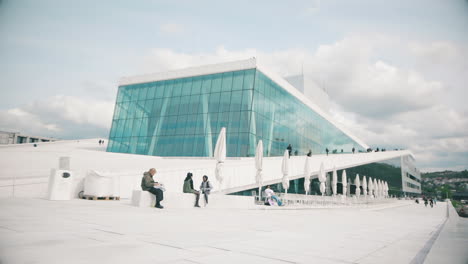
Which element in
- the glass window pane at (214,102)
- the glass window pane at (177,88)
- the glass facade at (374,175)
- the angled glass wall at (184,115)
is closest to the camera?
the angled glass wall at (184,115)

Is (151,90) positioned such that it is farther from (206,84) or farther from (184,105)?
(206,84)

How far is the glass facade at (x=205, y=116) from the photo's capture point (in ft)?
111

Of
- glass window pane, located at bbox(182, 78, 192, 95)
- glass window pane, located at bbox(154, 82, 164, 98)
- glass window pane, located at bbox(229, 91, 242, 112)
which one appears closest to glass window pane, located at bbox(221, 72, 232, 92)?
glass window pane, located at bbox(229, 91, 242, 112)

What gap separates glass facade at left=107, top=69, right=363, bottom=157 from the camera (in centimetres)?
3397

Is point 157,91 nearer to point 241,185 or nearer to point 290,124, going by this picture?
point 290,124

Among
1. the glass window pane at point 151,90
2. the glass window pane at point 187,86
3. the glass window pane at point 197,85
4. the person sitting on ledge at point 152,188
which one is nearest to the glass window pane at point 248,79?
the glass window pane at point 197,85

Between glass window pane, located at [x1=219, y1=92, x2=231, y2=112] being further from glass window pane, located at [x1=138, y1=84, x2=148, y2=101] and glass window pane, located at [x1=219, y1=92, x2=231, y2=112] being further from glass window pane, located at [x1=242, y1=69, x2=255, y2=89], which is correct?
glass window pane, located at [x1=138, y1=84, x2=148, y2=101]

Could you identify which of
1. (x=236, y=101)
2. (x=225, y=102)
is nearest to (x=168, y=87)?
(x=225, y=102)

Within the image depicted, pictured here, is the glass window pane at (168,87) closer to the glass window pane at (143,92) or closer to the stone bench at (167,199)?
the glass window pane at (143,92)

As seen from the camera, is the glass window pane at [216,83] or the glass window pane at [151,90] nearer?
the glass window pane at [216,83]

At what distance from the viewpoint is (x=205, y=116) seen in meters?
36.2

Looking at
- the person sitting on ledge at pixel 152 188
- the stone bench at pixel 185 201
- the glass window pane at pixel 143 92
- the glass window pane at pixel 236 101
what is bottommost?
the stone bench at pixel 185 201

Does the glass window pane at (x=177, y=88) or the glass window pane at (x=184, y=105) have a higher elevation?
the glass window pane at (x=177, y=88)

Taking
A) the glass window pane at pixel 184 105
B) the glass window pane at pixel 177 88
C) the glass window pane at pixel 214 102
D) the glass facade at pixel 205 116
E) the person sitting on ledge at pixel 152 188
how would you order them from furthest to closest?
the glass window pane at pixel 177 88
the glass window pane at pixel 184 105
the glass window pane at pixel 214 102
the glass facade at pixel 205 116
the person sitting on ledge at pixel 152 188
